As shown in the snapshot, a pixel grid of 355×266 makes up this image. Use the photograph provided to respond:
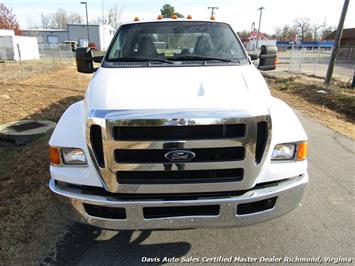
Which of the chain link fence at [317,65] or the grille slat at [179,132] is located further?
the chain link fence at [317,65]

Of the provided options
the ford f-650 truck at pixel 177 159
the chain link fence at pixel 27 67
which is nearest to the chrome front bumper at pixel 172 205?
the ford f-650 truck at pixel 177 159

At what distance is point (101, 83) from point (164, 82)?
601 millimetres

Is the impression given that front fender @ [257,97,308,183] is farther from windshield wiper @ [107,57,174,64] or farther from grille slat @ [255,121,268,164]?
windshield wiper @ [107,57,174,64]

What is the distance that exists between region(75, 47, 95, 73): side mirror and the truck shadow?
242 centimetres

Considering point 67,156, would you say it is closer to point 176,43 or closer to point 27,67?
point 176,43

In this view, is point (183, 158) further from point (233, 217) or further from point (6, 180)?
point (6, 180)

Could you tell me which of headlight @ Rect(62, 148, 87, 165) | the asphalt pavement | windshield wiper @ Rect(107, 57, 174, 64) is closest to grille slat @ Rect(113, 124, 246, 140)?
headlight @ Rect(62, 148, 87, 165)

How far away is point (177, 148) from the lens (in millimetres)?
2363

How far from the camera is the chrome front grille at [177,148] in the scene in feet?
7.68

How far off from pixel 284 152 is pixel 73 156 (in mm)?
1725

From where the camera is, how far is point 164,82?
2967 millimetres

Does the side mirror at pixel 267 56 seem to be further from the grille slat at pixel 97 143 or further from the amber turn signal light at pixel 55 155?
the amber turn signal light at pixel 55 155

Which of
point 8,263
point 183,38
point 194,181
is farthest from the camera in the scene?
point 183,38

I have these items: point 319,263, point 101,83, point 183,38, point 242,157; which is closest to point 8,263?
point 101,83
